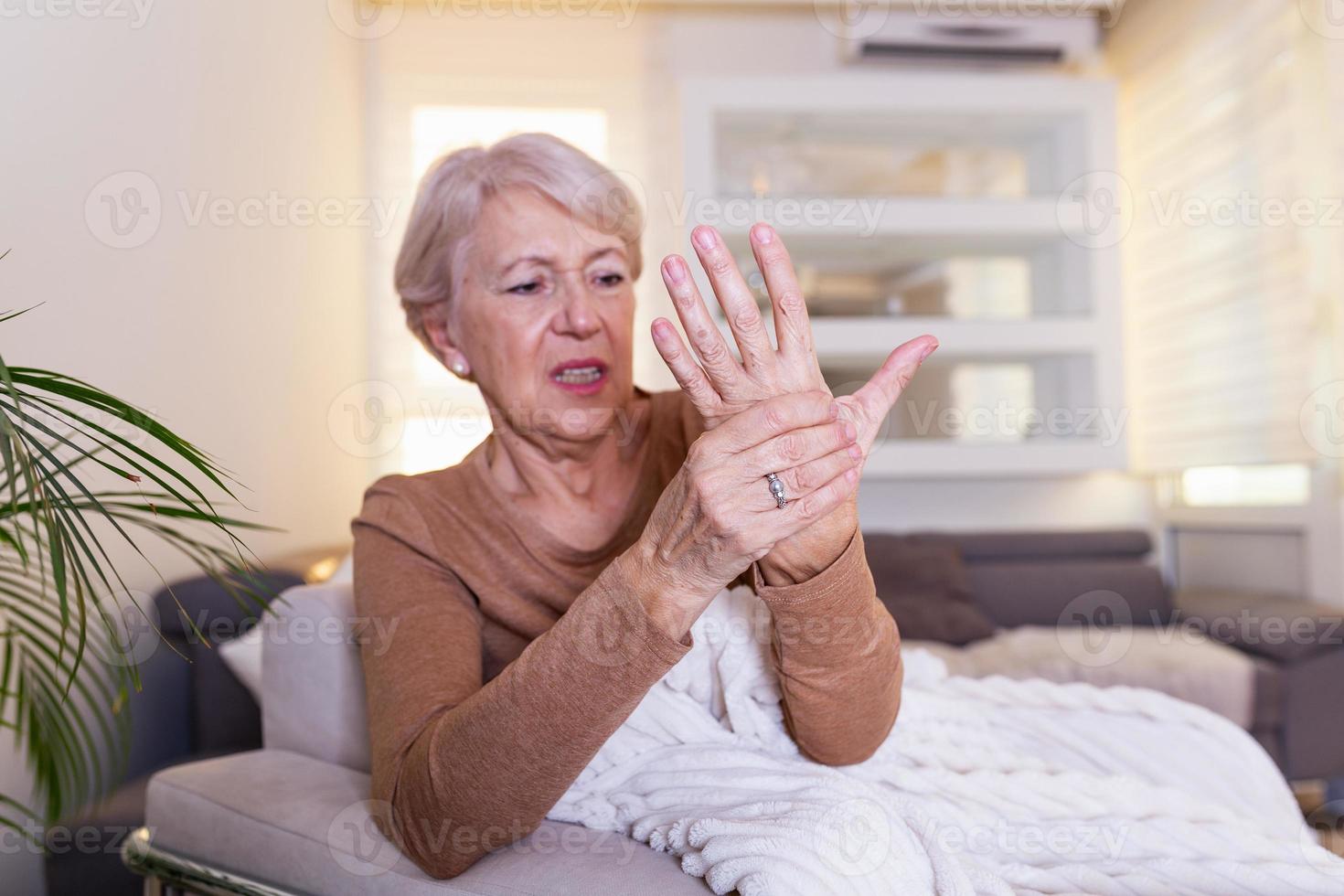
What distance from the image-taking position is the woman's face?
4.50 feet

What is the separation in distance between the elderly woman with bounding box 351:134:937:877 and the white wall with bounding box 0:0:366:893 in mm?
941

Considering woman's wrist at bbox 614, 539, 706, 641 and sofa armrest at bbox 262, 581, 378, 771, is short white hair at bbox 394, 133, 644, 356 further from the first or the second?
woman's wrist at bbox 614, 539, 706, 641

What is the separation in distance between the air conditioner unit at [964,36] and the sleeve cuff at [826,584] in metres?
3.25

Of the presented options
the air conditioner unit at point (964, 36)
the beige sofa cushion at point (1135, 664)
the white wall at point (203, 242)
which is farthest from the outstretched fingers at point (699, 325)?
the air conditioner unit at point (964, 36)

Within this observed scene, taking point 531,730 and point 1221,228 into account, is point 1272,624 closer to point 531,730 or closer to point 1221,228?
point 1221,228

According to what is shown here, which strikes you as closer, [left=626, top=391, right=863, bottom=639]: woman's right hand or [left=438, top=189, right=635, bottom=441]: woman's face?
[left=626, top=391, right=863, bottom=639]: woman's right hand

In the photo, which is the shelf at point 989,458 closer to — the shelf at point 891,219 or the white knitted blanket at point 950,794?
the shelf at point 891,219

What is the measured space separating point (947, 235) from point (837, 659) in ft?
9.85

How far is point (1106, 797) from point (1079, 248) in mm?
2959

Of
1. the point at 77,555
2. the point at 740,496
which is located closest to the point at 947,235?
the point at 740,496

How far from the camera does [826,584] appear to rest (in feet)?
3.16

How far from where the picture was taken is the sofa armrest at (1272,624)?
9.02 ft

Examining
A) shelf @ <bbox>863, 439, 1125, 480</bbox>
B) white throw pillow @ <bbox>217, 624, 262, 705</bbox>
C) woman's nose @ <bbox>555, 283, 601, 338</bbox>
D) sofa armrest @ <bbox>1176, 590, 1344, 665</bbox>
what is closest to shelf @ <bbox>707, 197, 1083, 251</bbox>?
shelf @ <bbox>863, 439, 1125, 480</bbox>

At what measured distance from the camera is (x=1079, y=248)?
3.74 m
